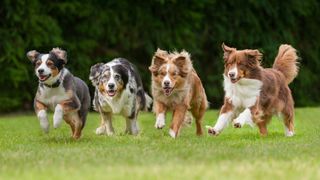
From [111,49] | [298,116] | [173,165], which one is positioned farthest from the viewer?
[111,49]

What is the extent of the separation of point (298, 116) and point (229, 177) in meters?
12.1

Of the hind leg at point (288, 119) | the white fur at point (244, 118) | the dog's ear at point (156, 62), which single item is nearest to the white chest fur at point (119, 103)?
the dog's ear at point (156, 62)

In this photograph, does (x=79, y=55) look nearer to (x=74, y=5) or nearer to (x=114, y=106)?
(x=74, y=5)

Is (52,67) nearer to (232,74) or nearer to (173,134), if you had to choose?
(173,134)

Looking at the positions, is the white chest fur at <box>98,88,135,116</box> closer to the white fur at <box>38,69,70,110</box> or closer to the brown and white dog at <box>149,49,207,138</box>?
the brown and white dog at <box>149,49,207,138</box>

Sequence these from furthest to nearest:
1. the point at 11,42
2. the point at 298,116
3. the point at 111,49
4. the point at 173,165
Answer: the point at 111,49, the point at 11,42, the point at 298,116, the point at 173,165

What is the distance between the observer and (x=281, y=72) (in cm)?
1280

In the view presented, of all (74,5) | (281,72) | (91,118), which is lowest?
(91,118)

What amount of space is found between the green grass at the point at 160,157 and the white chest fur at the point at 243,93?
20.4 inches

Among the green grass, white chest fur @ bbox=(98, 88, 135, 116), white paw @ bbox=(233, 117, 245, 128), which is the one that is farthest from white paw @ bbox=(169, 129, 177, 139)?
white paw @ bbox=(233, 117, 245, 128)

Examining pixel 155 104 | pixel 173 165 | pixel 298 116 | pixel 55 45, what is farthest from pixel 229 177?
pixel 55 45

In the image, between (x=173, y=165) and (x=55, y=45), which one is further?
(x=55, y=45)

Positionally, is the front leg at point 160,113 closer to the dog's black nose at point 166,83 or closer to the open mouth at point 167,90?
the open mouth at point 167,90

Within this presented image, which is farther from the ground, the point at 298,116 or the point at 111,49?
the point at 111,49
